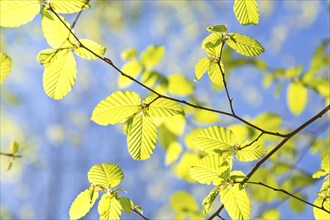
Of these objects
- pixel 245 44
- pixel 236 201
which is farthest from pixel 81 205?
pixel 245 44

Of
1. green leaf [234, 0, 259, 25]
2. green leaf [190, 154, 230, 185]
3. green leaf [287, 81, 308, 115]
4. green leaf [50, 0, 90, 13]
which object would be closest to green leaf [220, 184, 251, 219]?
green leaf [190, 154, 230, 185]

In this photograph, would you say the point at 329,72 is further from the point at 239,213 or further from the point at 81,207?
the point at 81,207

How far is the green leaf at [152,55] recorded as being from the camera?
3.60 feet

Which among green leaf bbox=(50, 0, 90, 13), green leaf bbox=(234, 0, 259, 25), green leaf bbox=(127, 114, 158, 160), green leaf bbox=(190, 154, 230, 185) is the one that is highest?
green leaf bbox=(234, 0, 259, 25)

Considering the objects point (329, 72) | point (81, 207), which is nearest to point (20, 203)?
point (329, 72)

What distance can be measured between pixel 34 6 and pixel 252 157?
44cm

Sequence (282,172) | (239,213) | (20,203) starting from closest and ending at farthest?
1. (239,213)
2. (282,172)
3. (20,203)

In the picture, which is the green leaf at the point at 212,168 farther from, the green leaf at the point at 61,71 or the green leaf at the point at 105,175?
the green leaf at the point at 61,71

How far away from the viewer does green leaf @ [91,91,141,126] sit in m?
0.65

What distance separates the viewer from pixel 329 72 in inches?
74.3

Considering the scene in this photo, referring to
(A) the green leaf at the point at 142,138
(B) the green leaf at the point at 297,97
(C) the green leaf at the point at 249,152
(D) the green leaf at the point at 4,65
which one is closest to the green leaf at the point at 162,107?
(A) the green leaf at the point at 142,138

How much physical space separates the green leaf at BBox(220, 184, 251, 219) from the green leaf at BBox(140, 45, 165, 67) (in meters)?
0.53

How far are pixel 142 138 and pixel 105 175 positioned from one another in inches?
3.6

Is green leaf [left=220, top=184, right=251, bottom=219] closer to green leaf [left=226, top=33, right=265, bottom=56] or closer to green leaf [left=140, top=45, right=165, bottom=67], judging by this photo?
green leaf [left=226, top=33, right=265, bottom=56]
